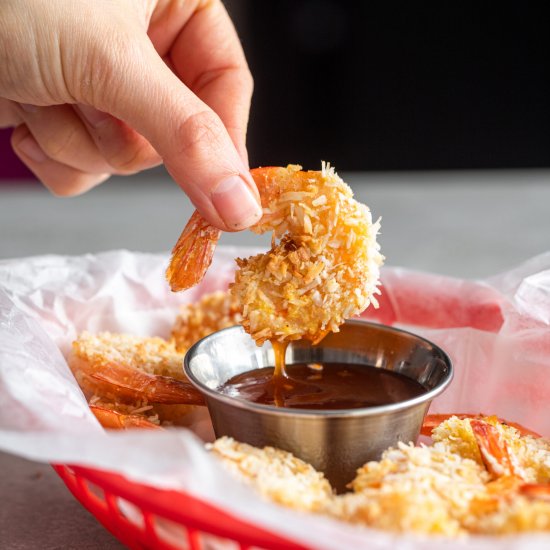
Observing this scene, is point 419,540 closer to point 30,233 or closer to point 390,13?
point 30,233

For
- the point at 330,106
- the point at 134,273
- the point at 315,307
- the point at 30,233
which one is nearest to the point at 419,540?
the point at 315,307

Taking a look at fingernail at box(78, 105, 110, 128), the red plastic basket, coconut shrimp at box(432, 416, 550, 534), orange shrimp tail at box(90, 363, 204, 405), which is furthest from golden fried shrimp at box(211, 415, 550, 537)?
fingernail at box(78, 105, 110, 128)

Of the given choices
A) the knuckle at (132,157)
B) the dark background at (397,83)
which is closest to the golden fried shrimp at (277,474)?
the knuckle at (132,157)

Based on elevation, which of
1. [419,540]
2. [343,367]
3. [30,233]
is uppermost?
[419,540]

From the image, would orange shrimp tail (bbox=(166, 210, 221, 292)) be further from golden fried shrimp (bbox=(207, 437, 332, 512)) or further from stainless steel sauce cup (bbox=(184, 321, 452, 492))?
golden fried shrimp (bbox=(207, 437, 332, 512))

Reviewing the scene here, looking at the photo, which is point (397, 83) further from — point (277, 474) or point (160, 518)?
point (160, 518)
